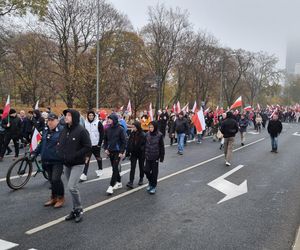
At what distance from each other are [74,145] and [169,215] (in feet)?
6.95

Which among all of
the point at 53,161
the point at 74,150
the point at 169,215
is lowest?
the point at 169,215

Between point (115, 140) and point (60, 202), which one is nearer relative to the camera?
point (60, 202)

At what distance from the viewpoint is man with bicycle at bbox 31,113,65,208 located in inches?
261

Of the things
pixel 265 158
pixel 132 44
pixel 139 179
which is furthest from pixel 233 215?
pixel 132 44

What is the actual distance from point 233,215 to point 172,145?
1146cm

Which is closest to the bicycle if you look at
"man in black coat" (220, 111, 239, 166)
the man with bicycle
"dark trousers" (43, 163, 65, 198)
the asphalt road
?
the asphalt road

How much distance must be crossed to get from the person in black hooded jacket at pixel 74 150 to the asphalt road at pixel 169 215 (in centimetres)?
38

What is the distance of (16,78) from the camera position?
40250 millimetres

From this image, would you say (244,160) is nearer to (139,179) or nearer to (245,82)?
(139,179)

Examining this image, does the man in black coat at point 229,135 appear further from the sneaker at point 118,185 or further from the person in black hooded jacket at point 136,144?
the sneaker at point 118,185

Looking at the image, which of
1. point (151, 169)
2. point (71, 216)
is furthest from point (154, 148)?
point (71, 216)

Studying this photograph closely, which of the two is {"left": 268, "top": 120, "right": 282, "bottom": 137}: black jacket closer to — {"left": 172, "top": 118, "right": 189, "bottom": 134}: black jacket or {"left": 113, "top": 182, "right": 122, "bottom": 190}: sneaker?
{"left": 172, "top": 118, "right": 189, "bottom": 134}: black jacket

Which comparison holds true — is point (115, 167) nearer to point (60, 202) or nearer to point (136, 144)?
point (136, 144)

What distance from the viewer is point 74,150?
5.89m
